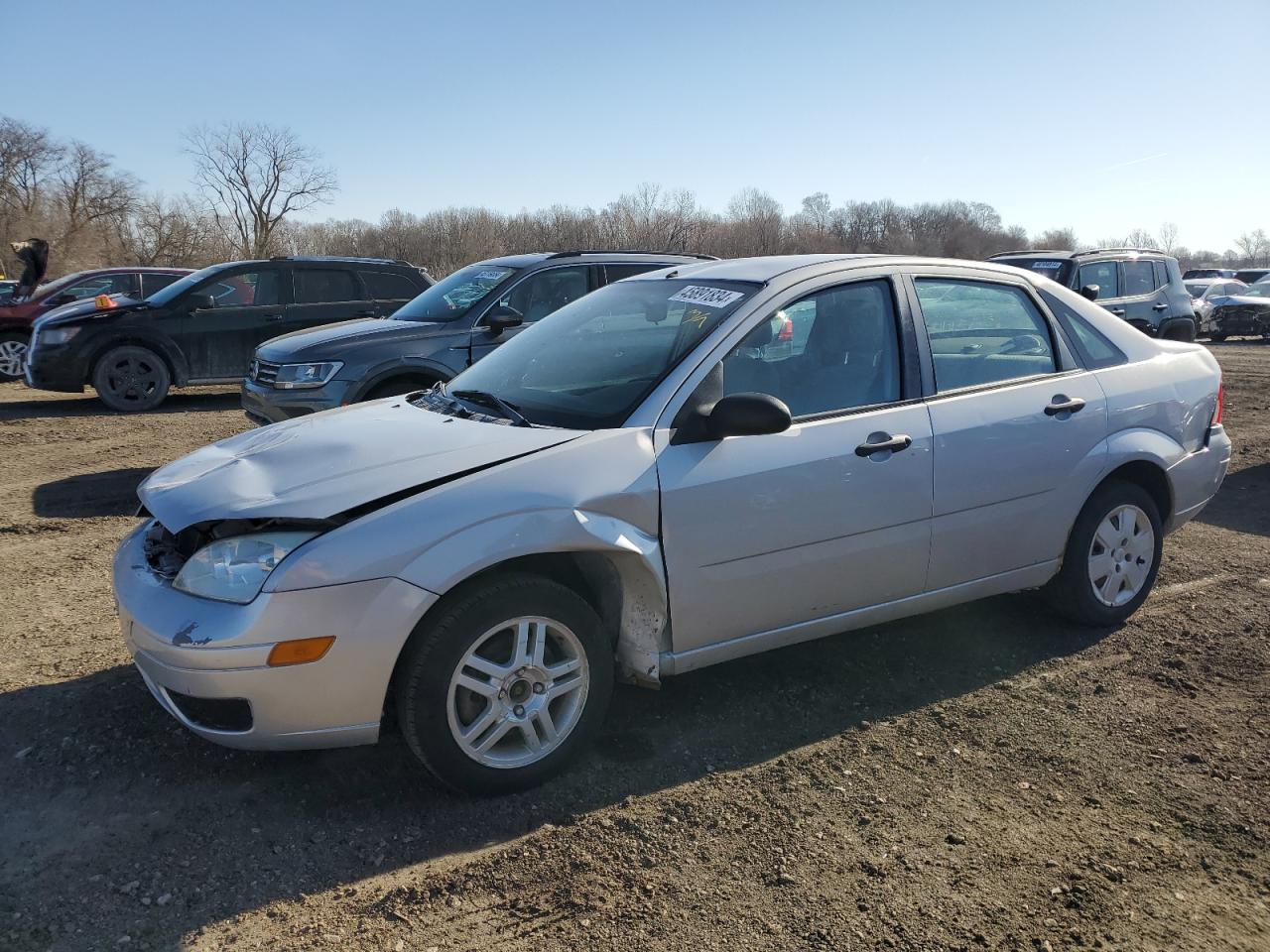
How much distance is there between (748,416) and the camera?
129 inches

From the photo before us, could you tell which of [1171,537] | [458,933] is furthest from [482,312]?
[458,933]

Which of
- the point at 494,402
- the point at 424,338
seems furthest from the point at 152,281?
the point at 494,402

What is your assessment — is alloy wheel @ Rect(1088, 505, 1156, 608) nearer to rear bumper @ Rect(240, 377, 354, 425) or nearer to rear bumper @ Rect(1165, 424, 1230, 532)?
rear bumper @ Rect(1165, 424, 1230, 532)

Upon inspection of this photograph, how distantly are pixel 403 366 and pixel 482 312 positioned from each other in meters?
0.89

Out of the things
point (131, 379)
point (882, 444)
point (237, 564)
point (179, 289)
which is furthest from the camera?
point (179, 289)

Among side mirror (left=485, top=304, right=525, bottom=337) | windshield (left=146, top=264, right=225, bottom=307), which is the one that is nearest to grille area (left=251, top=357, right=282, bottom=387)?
side mirror (left=485, top=304, right=525, bottom=337)

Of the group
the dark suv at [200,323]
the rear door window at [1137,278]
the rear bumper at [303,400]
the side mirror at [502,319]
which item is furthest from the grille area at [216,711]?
the rear door window at [1137,278]

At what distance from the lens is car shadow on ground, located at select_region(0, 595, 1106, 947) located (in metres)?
2.77

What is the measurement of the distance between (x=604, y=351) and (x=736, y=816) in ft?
6.09

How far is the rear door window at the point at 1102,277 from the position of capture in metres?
13.2

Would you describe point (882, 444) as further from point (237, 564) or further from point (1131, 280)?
point (1131, 280)

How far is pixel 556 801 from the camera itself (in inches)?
124

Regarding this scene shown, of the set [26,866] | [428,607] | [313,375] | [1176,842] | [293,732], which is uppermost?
[313,375]

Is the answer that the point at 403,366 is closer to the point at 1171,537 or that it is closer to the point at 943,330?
the point at 943,330
